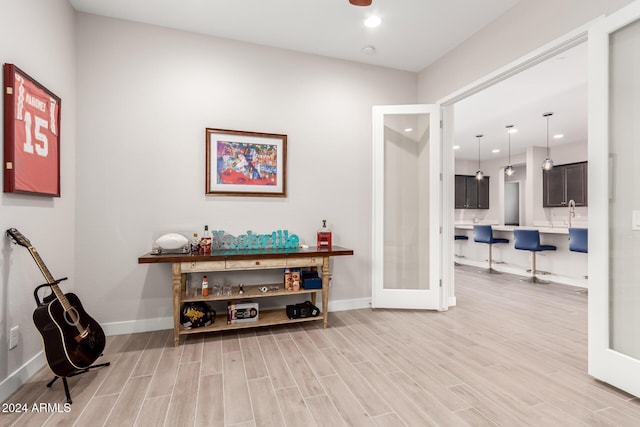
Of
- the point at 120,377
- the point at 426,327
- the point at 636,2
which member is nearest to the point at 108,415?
the point at 120,377

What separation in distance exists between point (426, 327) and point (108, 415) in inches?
102

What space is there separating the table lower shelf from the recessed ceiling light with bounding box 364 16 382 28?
2.81 meters

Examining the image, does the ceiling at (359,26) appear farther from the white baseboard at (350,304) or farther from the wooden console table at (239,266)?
the white baseboard at (350,304)

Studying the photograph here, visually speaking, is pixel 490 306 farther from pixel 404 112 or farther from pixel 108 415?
pixel 108 415

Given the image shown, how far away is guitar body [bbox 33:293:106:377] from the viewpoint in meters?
1.83

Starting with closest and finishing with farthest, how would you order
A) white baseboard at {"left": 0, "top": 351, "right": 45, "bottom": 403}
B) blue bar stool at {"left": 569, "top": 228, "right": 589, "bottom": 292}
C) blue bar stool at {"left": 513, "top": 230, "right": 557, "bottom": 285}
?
white baseboard at {"left": 0, "top": 351, "right": 45, "bottom": 403} → blue bar stool at {"left": 569, "top": 228, "right": 589, "bottom": 292} → blue bar stool at {"left": 513, "top": 230, "right": 557, "bottom": 285}

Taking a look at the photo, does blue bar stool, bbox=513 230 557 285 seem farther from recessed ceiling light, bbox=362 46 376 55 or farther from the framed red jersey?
the framed red jersey

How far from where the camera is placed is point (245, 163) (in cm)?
326

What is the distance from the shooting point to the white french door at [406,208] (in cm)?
360

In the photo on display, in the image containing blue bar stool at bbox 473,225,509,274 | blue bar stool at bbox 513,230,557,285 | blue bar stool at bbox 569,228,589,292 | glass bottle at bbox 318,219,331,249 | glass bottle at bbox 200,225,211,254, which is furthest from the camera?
blue bar stool at bbox 473,225,509,274

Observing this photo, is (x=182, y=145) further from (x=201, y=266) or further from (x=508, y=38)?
(x=508, y=38)

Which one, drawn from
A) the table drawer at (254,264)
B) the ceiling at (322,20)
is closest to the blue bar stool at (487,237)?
the ceiling at (322,20)

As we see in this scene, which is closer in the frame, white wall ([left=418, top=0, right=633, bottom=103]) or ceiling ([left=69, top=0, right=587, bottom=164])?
white wall ([left=418, top=0, right=633, bottom=103])

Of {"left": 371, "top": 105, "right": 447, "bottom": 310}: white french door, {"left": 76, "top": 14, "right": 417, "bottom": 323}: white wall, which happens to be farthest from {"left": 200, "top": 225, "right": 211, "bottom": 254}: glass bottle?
{"left": 371, "top": 105, "right": 447, "bottom": 310}: white french door
